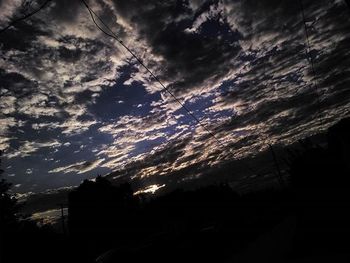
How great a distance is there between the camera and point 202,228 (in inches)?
962

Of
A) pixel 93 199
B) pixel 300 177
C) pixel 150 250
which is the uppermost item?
pixel 93 199

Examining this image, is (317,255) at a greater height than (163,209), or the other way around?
(163,209)

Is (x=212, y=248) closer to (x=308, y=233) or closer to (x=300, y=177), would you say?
(x=308, y=233)

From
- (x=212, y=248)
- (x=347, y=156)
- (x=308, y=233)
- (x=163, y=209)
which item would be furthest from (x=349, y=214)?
(x=163, y=209)

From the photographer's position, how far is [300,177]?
3538 centimetres

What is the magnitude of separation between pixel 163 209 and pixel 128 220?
1483 cm

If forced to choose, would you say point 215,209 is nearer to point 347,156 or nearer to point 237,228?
point 237,228

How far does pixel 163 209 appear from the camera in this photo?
73.4 meters

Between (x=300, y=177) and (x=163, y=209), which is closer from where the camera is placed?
(x=300, y=177)

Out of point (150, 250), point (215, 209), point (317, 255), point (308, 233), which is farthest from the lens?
point (215, 209)

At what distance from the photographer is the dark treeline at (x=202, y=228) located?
623 inches

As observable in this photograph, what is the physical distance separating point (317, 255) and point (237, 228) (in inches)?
973

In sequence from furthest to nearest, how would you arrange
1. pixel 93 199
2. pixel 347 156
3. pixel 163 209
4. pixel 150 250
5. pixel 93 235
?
pixel 163 209 → pixel 93 199 → pixel 93 235 → pixel 347 156 → pixel 150 250

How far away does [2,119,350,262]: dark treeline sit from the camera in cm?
1581
